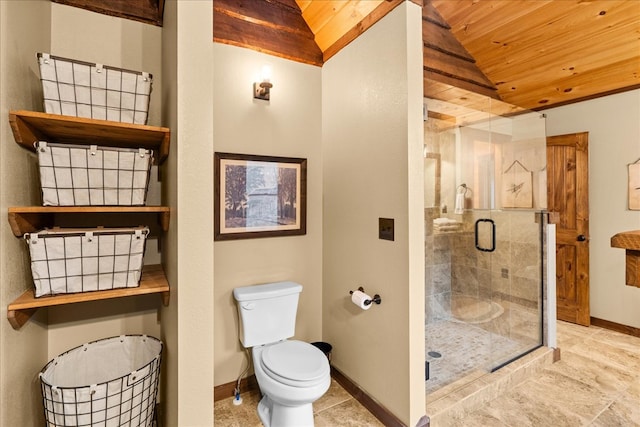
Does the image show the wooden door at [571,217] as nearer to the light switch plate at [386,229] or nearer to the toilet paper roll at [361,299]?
the light switch plate at [386,229]

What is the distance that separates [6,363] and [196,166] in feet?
3.53

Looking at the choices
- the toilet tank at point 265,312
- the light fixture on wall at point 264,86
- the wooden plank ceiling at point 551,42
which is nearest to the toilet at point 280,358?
the toilet tank at point 265,312

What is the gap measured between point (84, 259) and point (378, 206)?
156 cm

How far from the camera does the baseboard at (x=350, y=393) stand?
6.22 feet

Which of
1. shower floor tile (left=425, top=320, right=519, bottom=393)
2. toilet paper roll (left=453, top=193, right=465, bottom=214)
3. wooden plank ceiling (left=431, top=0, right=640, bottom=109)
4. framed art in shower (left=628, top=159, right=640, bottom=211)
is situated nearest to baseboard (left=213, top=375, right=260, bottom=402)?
shower floor tile (left=425, top=320, right=519, bottom=393)

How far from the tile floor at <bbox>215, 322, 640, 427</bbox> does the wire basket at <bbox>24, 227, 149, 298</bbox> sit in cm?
114

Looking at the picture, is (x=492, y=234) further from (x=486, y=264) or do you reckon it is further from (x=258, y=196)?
(x=258, y=196)

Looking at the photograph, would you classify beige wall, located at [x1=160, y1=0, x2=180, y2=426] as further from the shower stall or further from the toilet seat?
the shower stall

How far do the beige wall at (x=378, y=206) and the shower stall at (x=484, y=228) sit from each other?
2.61 ft

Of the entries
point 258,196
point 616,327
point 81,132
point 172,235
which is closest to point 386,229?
point 258,196

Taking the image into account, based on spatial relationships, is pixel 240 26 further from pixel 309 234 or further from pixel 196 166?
pixel 309 234

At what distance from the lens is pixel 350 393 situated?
222 centimetres

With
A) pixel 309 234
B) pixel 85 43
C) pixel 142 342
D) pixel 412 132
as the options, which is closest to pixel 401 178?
pixel 412 132

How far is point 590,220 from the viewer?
3.36 metres
